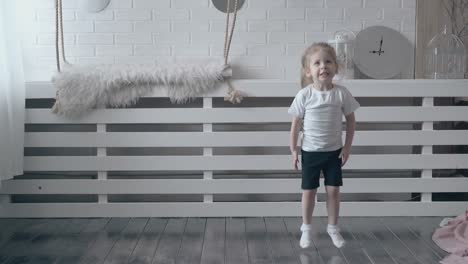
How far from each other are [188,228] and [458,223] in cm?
119

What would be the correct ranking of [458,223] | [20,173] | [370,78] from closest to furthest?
[458,223] < [20,173] < [370,78]

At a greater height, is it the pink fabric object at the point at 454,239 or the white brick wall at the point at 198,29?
the white brick wall at the point at 198,29

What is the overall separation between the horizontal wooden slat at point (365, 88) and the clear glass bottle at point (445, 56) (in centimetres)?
24

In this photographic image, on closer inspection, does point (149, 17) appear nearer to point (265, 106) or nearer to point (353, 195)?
point (265, 106)

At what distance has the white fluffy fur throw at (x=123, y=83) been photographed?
8.91ft

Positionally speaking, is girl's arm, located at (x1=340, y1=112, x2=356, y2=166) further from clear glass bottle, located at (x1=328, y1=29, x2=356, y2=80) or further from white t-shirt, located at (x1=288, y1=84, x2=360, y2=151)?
clear glass bottle, located at (x1=328, y1=29, x2=356, y2=80)

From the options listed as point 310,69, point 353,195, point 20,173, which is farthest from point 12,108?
point 353,195

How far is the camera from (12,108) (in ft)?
8.63

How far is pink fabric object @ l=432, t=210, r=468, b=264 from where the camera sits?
2154 mm

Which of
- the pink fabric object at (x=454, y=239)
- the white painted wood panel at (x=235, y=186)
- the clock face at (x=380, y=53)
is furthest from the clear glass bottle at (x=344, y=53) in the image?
the pink fabric object at (x=454, y=239)

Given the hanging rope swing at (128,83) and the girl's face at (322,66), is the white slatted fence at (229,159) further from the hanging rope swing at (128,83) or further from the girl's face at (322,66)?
the girl's face at (322,66)

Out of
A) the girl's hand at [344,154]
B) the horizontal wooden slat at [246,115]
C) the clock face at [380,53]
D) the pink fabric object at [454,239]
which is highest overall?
the clock face at [380,53]

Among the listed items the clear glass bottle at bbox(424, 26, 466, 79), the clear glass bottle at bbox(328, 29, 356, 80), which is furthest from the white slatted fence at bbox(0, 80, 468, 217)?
the clear glass bottle at bbox(424, 26, 466, 79)

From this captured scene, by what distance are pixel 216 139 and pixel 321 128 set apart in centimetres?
69
